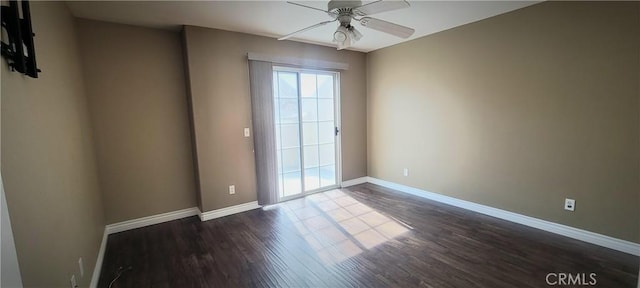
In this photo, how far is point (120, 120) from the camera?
2.98 metres

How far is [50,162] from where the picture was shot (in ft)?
5.03

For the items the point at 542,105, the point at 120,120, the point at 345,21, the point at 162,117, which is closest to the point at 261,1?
the point at 345,21

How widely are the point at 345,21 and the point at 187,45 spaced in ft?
6.42

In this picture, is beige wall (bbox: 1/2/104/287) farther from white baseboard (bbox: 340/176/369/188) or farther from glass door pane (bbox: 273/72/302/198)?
white baseboard (bbox: 340/176/369/188)

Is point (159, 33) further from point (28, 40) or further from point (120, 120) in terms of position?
point (28, 40)

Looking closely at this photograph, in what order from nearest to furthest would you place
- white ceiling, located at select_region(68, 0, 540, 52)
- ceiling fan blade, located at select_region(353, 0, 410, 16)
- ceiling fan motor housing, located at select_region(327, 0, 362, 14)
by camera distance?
ceiling fan blade, located at select_region(353, 0, 410, 16) → ceiling fan motor housing, located at select_region(327, 0, 362, 14) → white ceiling, located at select_region(68, 0, 540, 52)

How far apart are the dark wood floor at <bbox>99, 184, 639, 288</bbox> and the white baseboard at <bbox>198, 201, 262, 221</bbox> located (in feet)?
0.33

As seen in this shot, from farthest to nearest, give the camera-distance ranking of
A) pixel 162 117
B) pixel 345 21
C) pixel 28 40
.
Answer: pixel 162 117, pixel 345 21, pixel 28 40

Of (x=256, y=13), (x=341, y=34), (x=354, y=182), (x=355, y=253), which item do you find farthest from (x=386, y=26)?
(x=354, y=182)

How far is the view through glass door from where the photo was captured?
3902mm

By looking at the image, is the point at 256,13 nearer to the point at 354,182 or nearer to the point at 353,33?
the point at 353,33

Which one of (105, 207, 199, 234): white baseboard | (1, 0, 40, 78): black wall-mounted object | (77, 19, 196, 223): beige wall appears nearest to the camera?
(1, 0, 40, 78): black wall-mounted object

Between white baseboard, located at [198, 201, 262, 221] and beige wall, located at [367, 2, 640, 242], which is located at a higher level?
beige wall, located at [367, 2, 640, 242]

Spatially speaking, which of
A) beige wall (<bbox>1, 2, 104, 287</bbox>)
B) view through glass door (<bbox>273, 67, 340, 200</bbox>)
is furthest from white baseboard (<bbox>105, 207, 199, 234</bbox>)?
view through glass door (<bbox>273, 67, 340, 200</bbox>)
